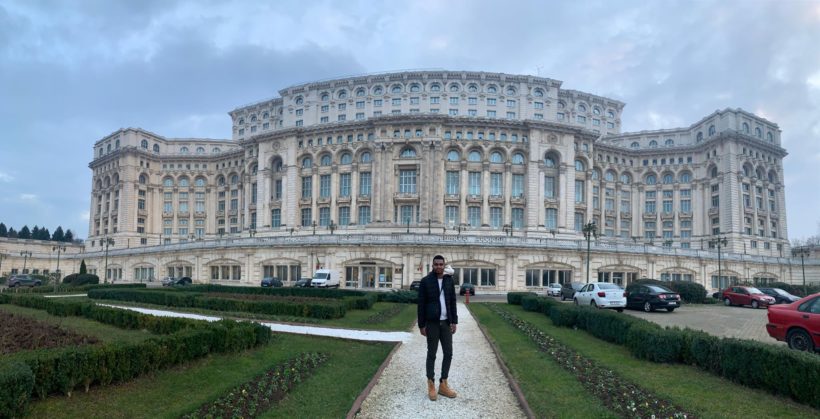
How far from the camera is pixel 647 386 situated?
33.7ft

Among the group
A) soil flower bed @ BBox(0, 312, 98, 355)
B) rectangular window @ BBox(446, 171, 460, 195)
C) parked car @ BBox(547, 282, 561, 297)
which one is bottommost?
parked car @ BBox(547, 282, 561, 297)

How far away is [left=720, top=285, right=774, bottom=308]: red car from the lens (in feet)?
110

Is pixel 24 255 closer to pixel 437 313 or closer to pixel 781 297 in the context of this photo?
pixel 437 313

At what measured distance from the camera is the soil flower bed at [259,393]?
822 cm

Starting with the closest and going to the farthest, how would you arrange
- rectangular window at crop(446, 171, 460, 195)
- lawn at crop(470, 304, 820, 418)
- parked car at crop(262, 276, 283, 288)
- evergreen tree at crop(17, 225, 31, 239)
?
lawn at crop(470, 304, 820, 418)
parked car at crop(262, 276, 283, 288)
rectangular window at crop(446, 171, 460, 195)
evergreen tree at crop(17, 225, 31, 239)

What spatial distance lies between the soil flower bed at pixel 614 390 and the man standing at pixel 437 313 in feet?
9.96

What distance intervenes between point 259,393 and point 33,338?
8.12 meters

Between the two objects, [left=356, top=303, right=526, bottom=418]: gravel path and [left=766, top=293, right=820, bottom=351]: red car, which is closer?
[left=356, top=303, right=526, bottom=418]: gravel path

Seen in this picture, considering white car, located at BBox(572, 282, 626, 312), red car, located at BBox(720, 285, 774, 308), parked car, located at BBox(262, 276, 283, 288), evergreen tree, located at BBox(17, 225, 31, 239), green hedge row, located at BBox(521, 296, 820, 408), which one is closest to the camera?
green hedge row, located at BBox(521, 296, 820, 408)

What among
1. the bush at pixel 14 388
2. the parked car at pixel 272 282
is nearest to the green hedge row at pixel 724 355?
the bush at pixel 14 388

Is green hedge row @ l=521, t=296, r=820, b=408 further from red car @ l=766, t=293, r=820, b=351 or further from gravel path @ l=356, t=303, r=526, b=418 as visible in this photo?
gravel path @ l=356, t=303, r=526, b=418

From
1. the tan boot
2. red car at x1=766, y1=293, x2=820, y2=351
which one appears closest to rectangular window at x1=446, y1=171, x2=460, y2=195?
red car at x1=766, y1=293, x2=820, y2=351

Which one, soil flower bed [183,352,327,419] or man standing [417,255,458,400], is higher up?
man standing [417,255,458,400]

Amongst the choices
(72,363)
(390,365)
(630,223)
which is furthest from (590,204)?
(72,363)
